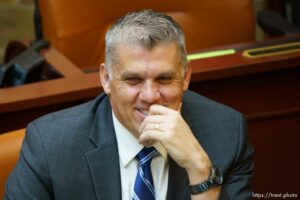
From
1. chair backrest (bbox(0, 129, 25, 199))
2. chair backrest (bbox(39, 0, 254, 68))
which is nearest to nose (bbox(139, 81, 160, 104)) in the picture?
chair backrest (bbox(0, 129, 25, 199))

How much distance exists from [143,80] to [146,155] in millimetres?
219

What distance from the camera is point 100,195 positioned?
5.02ft

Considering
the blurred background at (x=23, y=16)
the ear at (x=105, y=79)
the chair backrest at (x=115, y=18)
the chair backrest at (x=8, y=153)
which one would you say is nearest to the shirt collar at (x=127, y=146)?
the ear at (x=105, y=79)

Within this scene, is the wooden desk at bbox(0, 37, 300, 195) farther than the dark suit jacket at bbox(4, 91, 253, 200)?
Yes

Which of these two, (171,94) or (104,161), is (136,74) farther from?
(104,161)

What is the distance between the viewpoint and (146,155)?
1.57 m

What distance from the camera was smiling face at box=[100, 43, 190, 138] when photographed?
1.45 meters

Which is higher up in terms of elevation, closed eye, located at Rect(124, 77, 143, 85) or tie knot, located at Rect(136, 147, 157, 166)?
closed eye, located at Rect(124, 77, 143, 85)

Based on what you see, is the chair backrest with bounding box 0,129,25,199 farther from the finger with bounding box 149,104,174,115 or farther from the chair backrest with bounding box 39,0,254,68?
the chair backrest with bounding box 39,0,254,68

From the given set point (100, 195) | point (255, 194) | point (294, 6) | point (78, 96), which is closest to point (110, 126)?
point (100, 195)

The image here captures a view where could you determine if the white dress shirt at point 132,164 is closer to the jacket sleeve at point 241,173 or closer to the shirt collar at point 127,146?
the shirt collar at point 127,146

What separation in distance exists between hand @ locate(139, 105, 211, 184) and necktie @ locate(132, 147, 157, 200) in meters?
0.10

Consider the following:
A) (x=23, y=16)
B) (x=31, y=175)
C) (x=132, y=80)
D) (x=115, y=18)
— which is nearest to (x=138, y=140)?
(x=132, y=80)

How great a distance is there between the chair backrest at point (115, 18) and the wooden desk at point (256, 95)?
1.04ft
